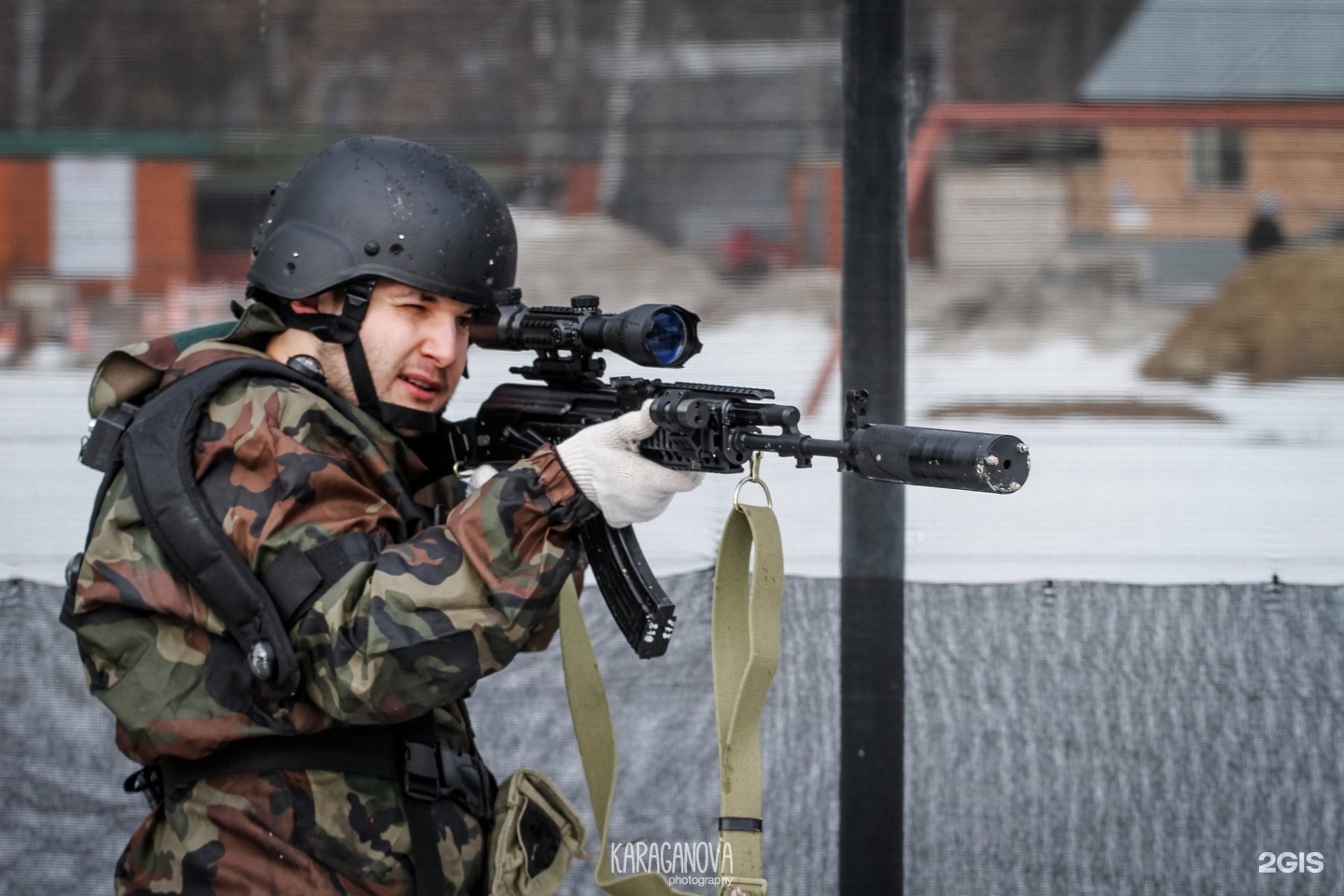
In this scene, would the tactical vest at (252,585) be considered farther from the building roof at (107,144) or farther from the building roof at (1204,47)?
the building roof at (1204,47)

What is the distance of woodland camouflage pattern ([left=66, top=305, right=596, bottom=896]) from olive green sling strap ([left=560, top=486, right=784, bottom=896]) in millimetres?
467

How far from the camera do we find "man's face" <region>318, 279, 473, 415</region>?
9.25 ft

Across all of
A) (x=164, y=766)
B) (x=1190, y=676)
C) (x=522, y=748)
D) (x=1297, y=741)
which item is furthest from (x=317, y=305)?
(x=1297, y=741)

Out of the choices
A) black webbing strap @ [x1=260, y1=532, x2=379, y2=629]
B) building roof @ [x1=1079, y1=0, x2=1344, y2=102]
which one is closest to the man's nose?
black webbing strap @ [x1=260, y1=532, x2=379, y2=629]

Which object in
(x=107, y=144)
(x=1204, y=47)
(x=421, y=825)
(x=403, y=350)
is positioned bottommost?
(x=421, y=825)

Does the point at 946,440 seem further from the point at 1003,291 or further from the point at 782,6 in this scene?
the point at 782,6

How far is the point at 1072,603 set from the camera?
3.98 meters

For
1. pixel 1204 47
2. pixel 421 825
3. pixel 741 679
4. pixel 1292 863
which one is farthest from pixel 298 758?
pixel 1204 47

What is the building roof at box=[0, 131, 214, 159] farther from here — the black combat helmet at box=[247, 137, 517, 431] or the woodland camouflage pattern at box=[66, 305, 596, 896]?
the woodland camouflage pattern at box=[66, 305, 596, 896]

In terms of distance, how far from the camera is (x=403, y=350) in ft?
9.30

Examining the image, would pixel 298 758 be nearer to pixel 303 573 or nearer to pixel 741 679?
pixel 303 573

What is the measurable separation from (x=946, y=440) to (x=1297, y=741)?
2.16 meters

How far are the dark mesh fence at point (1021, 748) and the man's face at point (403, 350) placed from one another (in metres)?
1.42

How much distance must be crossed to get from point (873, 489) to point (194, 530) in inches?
72.9
